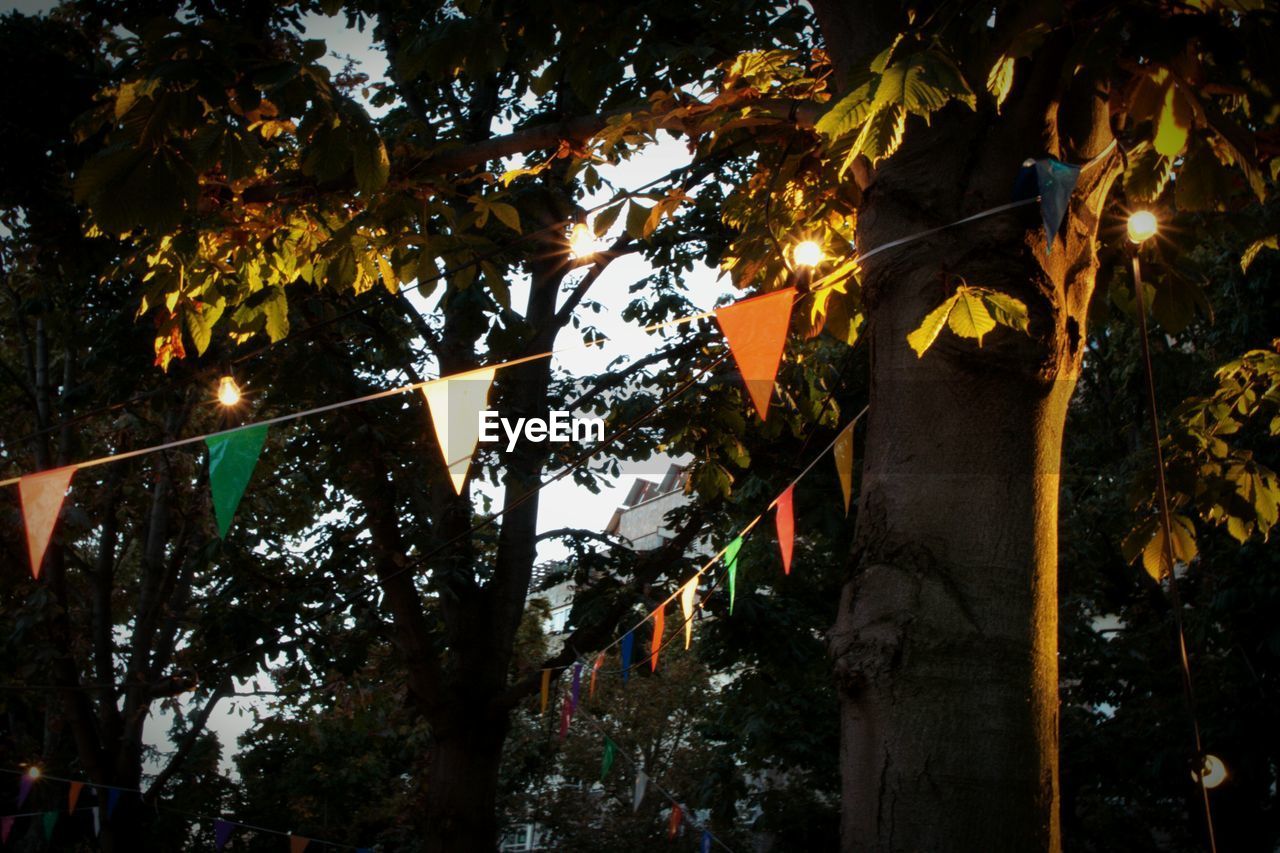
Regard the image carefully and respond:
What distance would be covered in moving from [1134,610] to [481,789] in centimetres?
998

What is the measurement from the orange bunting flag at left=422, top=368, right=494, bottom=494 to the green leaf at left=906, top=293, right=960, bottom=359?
1555 mm

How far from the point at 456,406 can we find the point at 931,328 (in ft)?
5.58

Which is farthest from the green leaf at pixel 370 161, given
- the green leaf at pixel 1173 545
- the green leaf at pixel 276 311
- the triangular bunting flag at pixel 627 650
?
the triangular bunting flag at pixel 627 650

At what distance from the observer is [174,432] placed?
8891mm

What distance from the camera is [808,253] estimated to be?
3395 millimetres

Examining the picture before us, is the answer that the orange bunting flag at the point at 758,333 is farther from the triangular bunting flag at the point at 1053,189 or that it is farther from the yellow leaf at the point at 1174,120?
the yellow leaf at the point at 1174,120

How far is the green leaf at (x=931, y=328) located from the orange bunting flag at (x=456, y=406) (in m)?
1.55

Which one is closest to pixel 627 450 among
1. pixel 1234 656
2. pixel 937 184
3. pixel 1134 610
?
pixel 937 184

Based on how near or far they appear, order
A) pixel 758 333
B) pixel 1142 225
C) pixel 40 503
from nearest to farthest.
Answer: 1. pixel 1142 225
2. pixel 758 333
3. pixel 40 503

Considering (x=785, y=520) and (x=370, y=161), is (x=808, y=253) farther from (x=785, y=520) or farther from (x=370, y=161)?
(x=785, y=520)

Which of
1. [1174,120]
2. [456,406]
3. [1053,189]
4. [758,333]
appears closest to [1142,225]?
[1053,189]

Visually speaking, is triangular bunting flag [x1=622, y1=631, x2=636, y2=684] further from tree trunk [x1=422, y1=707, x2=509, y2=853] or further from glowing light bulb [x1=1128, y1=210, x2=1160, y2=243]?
glowing light bulb [x1=1128, y1=210, x2=1160, y2=243]

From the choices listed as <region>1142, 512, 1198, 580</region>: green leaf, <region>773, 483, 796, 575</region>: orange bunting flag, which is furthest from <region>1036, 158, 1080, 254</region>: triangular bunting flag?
<region>773, 483, 796, 575</region>: orange bunting flag

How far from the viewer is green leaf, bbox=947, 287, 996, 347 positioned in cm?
204
